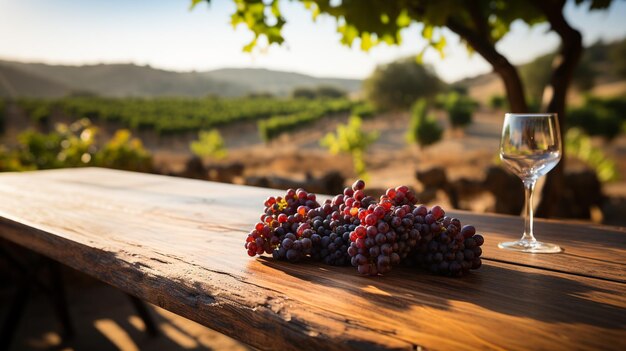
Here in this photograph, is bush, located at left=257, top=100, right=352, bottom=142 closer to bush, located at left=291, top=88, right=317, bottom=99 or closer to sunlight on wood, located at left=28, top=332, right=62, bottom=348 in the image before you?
sunlight on wood, located at left=28, top=332, right=62, bottom=348

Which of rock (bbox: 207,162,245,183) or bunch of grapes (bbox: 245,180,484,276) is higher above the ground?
bunch of grapes (bbox: 245,180,484,276)

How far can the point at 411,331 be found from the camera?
771 millimetres

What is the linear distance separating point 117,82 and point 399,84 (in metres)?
47.1

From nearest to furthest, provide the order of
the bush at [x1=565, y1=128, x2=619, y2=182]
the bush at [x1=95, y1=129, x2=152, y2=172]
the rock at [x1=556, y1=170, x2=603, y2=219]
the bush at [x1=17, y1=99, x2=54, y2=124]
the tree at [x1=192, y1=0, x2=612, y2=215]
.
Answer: the tree at [x1=192, y1=0, x2=612, y2=215] → the bush at [x1=95, y1=129, x2=152, y2=172] → the rock at [x1=556, y1=170, x2=603, y2=219] → the bush at [x1=565, y1=128, x2=619, y2=182] → the bush at [x1=17, y1=99, x2=54, y2=124]

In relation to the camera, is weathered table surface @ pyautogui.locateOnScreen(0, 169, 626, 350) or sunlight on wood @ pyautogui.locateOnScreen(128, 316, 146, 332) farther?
sunlight on wood @ pyautogui.locateOnScreen(128, 316, 146, 332)

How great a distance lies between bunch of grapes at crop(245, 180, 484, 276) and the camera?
102 cm

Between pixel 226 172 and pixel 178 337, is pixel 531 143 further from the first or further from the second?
pixel 226 172

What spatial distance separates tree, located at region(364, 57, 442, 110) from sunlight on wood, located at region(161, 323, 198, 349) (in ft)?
127

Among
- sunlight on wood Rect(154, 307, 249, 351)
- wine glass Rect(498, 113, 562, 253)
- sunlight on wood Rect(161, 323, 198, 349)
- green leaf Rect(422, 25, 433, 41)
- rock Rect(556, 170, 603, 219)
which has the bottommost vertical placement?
sunlight on wood Rect(161, 323, 198, 349)

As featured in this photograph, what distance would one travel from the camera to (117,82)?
72438mm

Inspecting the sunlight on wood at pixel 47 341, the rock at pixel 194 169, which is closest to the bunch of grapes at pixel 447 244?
the sunlight on wood at pixel 47 341

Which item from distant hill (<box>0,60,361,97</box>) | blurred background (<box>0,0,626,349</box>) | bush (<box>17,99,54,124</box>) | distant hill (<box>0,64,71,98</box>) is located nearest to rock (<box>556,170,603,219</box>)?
blurred background (<box>0,0,626,349</box>)

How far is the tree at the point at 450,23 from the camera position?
2.68m

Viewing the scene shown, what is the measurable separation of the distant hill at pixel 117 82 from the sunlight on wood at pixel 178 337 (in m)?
56.0
